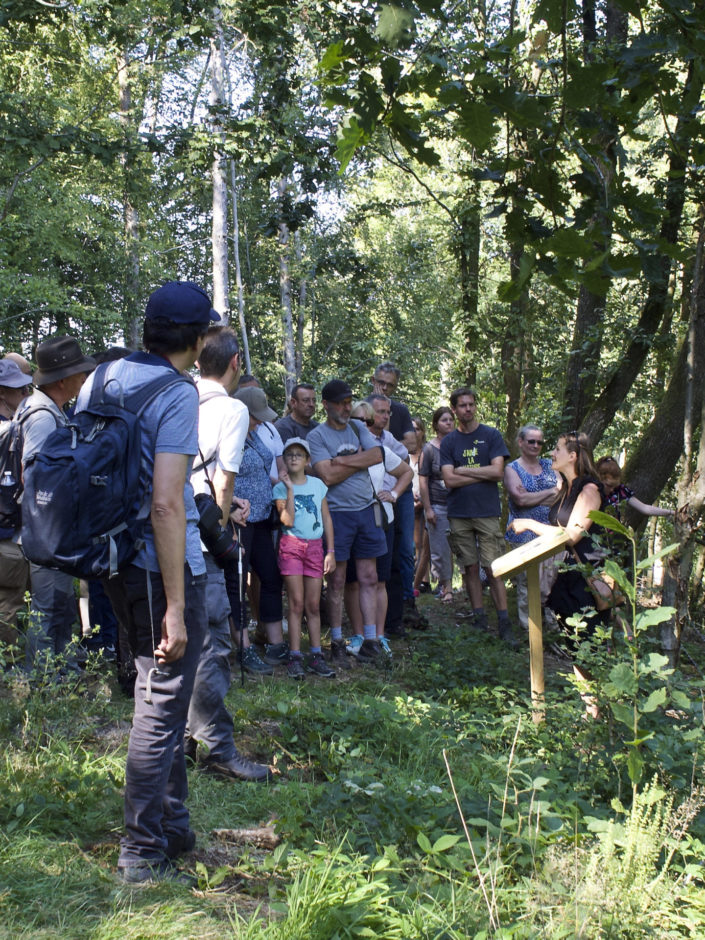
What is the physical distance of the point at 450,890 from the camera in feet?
9.84

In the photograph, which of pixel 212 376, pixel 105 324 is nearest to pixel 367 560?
pixel 212 376

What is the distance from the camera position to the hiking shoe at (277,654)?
6.66 meters

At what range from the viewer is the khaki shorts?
28.4 feet

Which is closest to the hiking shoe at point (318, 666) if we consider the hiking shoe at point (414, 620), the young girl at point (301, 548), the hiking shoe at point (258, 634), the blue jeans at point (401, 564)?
the young girl at point (301, 548)

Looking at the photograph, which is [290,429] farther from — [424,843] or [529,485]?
[424,843]

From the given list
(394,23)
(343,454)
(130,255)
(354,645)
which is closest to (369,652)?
(354,645)

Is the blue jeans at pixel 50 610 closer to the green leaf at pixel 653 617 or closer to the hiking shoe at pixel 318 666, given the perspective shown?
the hiking shoe at pixel 318 666

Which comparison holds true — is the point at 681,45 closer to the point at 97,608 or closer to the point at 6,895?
the point at 6,895

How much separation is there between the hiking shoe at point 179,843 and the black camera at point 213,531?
1330mm

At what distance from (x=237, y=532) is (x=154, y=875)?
2830 millimetres

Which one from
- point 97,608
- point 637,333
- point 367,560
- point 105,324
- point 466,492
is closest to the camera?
point 97,608

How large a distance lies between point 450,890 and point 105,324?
25552mm

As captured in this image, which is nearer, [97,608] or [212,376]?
[212,376]

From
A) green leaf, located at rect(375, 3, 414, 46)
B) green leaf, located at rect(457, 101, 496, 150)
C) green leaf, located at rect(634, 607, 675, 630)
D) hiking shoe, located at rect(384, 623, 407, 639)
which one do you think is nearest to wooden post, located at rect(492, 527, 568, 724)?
green leaf, located at rect(634, 607, 675, 630)
